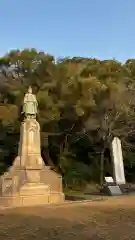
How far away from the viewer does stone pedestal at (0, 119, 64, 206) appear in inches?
541

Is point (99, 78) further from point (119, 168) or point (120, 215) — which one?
point (120, 215)

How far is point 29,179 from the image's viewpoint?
14156 millimetres

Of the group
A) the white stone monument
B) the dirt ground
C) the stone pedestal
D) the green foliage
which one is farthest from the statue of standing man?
the white stone monument

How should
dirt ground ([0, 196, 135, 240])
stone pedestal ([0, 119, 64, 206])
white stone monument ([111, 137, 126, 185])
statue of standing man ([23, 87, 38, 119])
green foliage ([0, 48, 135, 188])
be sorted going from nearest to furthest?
dirt ground ([0, 196, 135, 240]) → stone pedestal ([0, 119, 64, 206]) → statue of standing man ([23, 87, 38, 119]) → white stone monument ([111, 137, 126, 185]) → green foliage ([0, 48, 135, 188])

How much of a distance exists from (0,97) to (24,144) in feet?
33.3

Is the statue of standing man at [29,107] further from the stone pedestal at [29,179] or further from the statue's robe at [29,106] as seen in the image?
the stone pedestal at [29,179]

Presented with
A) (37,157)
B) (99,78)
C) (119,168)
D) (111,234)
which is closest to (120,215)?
(111,234)

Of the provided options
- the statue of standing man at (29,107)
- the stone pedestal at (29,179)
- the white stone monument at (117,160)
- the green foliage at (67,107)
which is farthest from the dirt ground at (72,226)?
the green foliage at (67,107)

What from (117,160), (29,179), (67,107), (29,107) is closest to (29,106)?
(29,107)

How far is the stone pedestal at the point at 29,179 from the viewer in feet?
45.1

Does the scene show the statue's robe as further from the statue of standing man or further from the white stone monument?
the white stone monument

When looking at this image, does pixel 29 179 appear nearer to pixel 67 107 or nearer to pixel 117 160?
pixel 117 160

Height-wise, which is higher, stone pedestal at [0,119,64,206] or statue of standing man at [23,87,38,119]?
statue of standing man at [23,87,38,119]

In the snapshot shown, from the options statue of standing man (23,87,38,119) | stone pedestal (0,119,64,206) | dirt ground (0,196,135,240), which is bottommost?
dirt ground (0,196,135,240)
